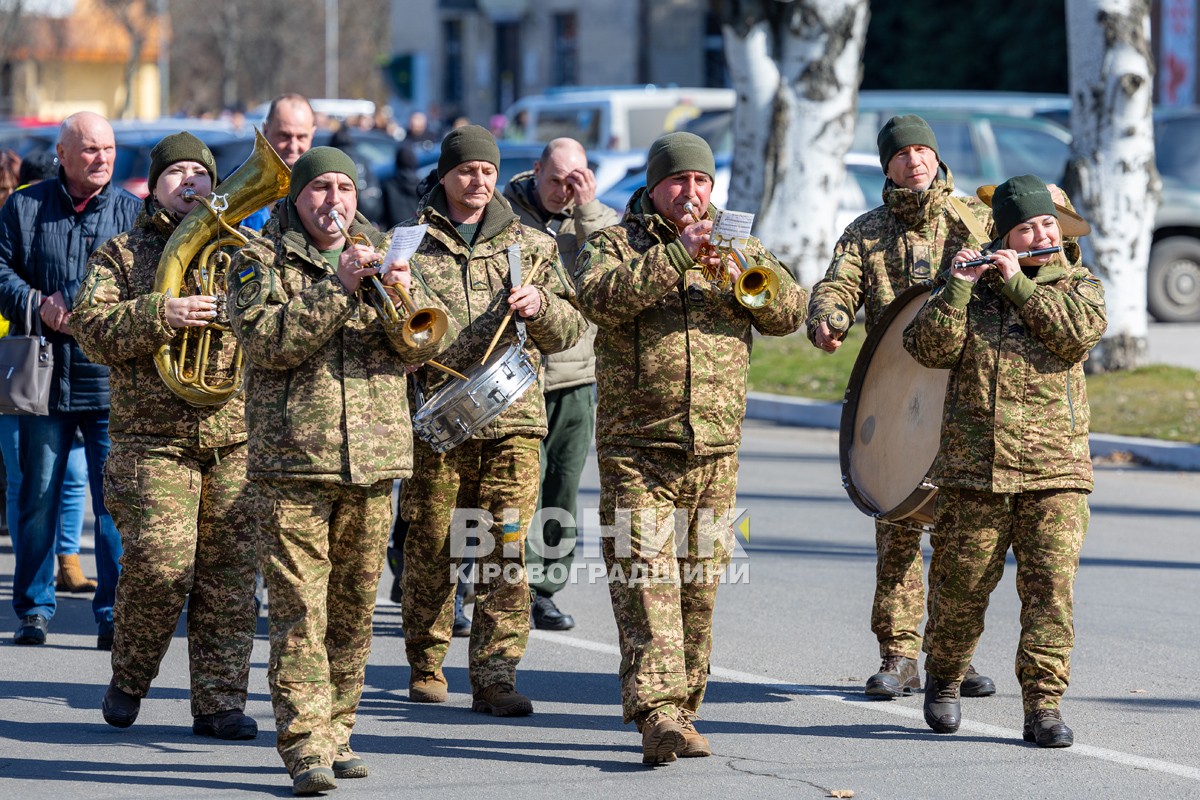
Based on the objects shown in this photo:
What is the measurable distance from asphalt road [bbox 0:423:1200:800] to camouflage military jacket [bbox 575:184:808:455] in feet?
3.47

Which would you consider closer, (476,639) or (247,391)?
(247,391)

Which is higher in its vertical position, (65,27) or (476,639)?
(65,27)

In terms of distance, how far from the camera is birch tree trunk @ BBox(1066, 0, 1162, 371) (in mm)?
14195

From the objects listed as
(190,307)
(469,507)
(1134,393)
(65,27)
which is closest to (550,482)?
(469,507)

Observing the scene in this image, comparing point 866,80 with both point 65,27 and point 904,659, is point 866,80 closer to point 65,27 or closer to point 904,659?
point 65,27

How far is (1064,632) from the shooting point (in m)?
6.08

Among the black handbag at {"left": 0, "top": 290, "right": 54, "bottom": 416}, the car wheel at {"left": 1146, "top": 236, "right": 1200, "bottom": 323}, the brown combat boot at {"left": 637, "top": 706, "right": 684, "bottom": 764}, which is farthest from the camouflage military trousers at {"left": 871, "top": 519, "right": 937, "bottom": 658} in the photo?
the car wheel at {"left": 1146, "top": 236, "right": 1200, "bottom": 323}

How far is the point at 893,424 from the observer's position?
6.65 m

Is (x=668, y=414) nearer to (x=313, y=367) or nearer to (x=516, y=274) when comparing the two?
(x=516, y=274)

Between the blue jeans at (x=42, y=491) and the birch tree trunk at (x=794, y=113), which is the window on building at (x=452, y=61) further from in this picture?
the blue jeans at (x=42, y=491)

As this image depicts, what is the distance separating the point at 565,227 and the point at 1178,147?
12.8m

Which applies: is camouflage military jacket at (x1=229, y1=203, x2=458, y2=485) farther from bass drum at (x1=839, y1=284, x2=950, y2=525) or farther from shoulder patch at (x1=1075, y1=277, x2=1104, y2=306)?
shoulder patch at (x1=1075, y1=277, x2=1104, y2=306)

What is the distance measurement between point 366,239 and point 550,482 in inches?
102

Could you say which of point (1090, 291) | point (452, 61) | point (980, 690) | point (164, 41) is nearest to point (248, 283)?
point (1090, 291)
